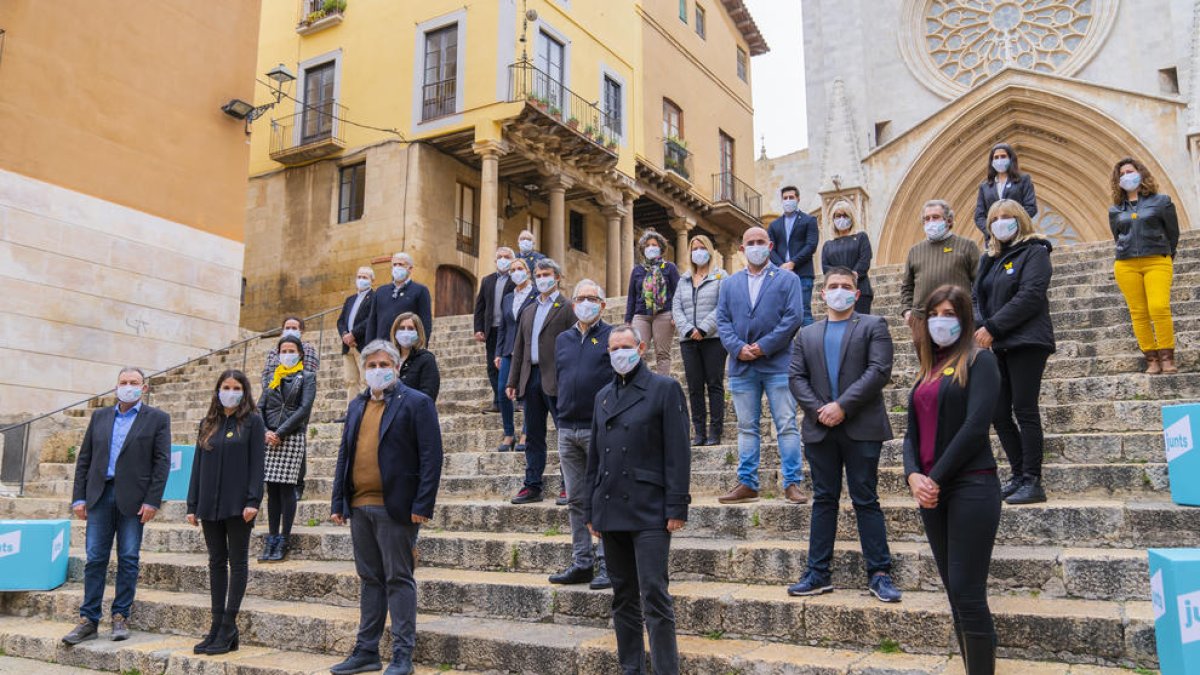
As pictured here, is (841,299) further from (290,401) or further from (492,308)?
(492,308)

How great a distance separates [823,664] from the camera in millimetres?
4066

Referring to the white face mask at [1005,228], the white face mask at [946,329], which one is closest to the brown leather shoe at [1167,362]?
the white face mask at [1005,228]

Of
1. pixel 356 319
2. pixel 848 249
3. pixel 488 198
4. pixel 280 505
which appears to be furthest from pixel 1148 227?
pixel 488 198

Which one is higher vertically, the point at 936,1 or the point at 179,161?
the point at 936,1

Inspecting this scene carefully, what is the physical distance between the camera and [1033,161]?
19891 mm

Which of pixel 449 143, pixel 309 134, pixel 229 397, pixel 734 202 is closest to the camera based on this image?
pixel 229 397

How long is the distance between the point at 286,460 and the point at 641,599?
12.2 feet

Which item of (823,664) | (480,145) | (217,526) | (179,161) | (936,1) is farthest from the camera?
(936,1)

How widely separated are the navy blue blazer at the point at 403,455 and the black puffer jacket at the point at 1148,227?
17.1 ft

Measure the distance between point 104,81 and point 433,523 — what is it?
38.4 feet

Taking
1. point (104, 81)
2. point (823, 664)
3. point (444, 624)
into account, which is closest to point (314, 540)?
point (444, 624)

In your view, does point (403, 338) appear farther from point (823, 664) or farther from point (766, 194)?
point (766, 194)

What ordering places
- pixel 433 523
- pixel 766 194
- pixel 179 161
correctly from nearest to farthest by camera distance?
1. pixel 433 523
2. pixel 179 161
3. pixel 766 194

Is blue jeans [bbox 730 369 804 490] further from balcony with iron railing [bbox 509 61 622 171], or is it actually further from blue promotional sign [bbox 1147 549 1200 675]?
balcony with iron railing [bbox 509 61 622 171]
